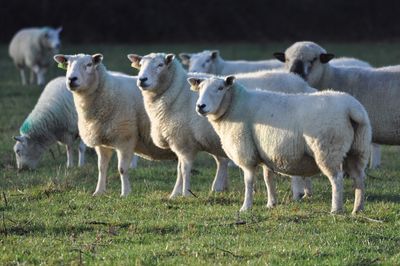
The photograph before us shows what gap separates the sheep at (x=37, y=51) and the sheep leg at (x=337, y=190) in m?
16.1

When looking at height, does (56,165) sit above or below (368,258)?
below

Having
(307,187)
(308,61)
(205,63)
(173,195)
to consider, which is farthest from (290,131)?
(205,63)

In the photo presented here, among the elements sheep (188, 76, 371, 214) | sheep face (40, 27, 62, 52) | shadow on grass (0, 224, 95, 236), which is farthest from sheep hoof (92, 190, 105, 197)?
sheep face (40, 27, 62, 52)

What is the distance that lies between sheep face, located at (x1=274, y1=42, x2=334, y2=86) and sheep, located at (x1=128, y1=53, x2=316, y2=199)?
1009 millimetres

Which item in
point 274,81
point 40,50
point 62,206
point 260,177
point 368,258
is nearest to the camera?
point 368,258

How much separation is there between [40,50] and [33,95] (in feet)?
12.7

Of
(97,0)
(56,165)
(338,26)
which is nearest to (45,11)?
(97,0)

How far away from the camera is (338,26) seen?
45406 mm

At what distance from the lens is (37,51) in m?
24.5

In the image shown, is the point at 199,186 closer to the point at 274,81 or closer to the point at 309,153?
the point at 274,81

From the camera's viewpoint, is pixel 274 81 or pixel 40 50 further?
pixel 40 50

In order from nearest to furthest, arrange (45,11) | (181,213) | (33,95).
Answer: (181,213)
(33,95)
(45,11)

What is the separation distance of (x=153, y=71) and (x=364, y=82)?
2627mm

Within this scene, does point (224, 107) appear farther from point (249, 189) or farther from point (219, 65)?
point (219, 65)
